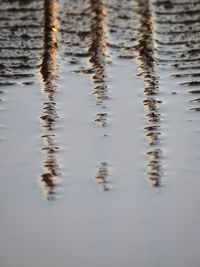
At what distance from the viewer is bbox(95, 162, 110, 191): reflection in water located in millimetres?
1365

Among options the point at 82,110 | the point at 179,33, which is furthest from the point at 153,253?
the point at 179,33

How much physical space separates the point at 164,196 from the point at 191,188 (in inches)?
2.6

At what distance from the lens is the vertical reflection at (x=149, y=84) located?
1430mm

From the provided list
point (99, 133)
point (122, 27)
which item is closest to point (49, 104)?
point (99, 133)

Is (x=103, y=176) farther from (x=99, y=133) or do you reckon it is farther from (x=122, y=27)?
A: (x=122, y=27)

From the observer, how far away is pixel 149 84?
69.2 inches

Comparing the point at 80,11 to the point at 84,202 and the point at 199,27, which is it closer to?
the point at 199,27

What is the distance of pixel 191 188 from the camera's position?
1.36 metres

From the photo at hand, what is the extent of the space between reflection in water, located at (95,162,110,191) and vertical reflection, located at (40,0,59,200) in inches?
3.5

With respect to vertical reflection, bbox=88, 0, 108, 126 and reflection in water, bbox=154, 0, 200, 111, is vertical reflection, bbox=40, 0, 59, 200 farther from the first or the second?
reflection in water, bbox=154, 0, 200, 111

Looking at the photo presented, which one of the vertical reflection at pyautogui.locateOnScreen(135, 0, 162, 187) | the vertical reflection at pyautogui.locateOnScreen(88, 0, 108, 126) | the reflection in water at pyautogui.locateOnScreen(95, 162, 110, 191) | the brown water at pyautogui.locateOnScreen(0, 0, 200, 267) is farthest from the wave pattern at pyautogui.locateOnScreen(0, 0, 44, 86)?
the reflection in water at pyautogui.locateOnScreen(95, 162, 110, 191)

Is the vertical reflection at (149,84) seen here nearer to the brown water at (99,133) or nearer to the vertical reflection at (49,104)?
the brown water at (99,133)

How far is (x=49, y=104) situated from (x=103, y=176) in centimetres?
35

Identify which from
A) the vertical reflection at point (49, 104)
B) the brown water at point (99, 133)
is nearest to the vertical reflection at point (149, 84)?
the brown water at point (99, 133)
